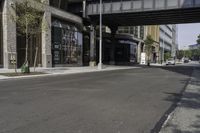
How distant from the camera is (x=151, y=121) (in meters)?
8.29

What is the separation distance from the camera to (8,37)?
34156 millimetres

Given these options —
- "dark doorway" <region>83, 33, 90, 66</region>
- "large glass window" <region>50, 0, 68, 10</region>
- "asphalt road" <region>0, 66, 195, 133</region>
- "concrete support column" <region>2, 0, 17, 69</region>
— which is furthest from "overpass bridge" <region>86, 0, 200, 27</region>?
"asphalt road" <region>0, 66, 195, 133</region>

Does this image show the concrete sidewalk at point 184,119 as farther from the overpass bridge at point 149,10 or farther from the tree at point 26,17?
the overpass bridge at point 149,10

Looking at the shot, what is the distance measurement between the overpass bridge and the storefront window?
15.1 ft

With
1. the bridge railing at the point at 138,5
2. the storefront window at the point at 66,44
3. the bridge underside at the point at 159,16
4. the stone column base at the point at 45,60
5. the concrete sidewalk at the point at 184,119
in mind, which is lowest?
the concrete sidewalk at the point at 184,119

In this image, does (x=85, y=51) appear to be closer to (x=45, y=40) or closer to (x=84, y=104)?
(x=45, y=40)

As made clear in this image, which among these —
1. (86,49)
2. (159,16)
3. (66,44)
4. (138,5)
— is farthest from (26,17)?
(86,49)

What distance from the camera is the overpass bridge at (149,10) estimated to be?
145ft

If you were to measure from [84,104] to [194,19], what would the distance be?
47.4 m

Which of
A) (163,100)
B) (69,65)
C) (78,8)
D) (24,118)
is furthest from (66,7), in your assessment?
(24,118)

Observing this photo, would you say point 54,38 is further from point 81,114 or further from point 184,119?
point 184,119

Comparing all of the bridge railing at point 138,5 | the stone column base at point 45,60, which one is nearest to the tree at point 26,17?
the stone column base at point 45,60

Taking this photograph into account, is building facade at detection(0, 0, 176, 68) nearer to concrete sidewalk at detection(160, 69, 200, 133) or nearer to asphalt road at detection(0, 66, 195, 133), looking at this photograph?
asphalt road at detection(0, 66, 195, 133)

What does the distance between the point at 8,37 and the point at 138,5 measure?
20.6 metres
